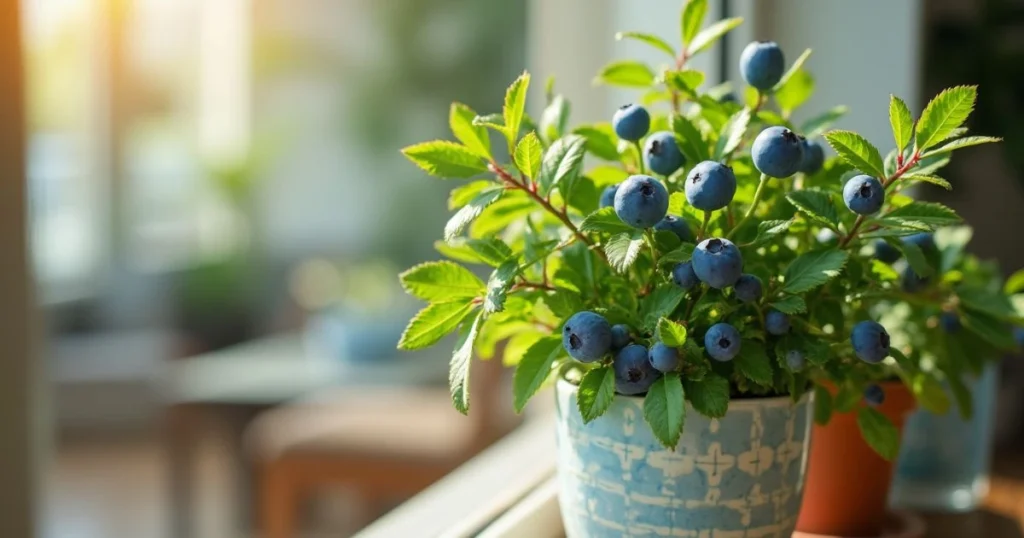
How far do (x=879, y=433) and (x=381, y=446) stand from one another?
2234mm

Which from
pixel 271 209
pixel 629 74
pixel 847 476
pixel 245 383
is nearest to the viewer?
pixel 629 74

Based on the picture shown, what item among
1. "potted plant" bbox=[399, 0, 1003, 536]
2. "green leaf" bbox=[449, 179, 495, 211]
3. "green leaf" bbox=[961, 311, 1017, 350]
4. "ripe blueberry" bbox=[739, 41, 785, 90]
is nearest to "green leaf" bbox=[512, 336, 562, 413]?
"potted plant" bbox=[399, 0, 1003, 536]

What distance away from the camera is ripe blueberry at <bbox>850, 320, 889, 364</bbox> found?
621 mm

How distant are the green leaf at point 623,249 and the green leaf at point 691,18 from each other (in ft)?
0.69

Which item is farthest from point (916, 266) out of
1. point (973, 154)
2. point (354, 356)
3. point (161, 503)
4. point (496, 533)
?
point (161, 503)

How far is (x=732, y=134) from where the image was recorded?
638mm

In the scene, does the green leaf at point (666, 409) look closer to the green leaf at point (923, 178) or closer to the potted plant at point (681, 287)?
the potted plant at point (681, 287)

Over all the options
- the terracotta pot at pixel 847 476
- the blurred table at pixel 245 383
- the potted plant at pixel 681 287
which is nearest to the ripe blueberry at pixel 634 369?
the potted plant at pixel 681 287

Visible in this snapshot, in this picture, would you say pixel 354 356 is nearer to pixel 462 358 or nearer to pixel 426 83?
pixel 462 358

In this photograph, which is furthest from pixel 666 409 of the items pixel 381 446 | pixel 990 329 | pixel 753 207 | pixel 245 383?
pixel 245 383

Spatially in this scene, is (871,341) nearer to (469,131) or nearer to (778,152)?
(778,152)

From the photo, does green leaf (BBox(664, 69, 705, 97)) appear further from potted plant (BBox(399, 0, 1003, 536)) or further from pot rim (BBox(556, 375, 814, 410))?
pot rim (BBox(556, 375, 814, 410))

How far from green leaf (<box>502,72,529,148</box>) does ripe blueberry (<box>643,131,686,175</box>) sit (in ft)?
0.31

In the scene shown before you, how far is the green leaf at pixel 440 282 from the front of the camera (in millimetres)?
628
